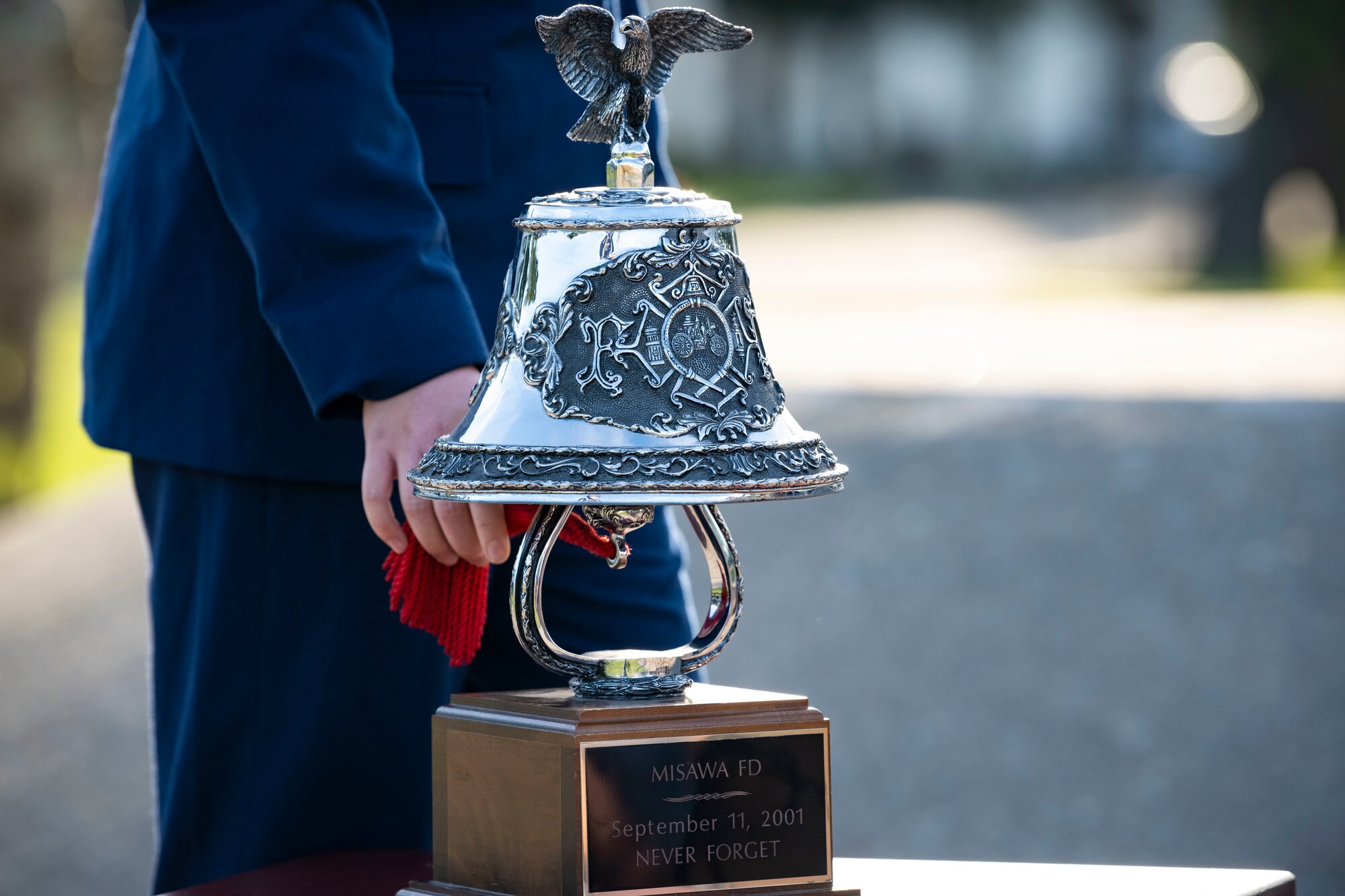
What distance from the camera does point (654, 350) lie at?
3.57ft

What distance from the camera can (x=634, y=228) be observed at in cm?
110

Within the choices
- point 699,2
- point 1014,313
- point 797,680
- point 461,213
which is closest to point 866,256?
point 699,2

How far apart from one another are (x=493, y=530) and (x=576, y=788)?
21 cm

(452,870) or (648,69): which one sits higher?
(648,69)

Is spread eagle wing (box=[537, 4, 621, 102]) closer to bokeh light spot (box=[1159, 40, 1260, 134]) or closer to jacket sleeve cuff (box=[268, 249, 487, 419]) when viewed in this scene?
jacket sleeve cuff (box=[268, 249, 487, 419])

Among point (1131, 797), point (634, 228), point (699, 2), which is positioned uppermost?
point (699, 2)

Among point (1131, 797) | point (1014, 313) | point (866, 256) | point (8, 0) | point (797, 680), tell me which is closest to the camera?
point (1131, 797)

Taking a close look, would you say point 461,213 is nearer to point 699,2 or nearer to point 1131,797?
point 1131,797

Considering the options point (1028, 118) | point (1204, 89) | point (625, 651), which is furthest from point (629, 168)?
point (1028, 118)

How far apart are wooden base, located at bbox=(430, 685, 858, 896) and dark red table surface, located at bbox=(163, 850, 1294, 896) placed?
11 cm

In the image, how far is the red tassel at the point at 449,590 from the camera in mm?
1229

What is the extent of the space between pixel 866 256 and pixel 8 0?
8.89m

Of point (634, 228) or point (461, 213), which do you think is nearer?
point (634, 228)

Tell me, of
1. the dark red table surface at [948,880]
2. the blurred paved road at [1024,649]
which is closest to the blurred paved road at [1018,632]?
the blurred paved road at [1024,649]
